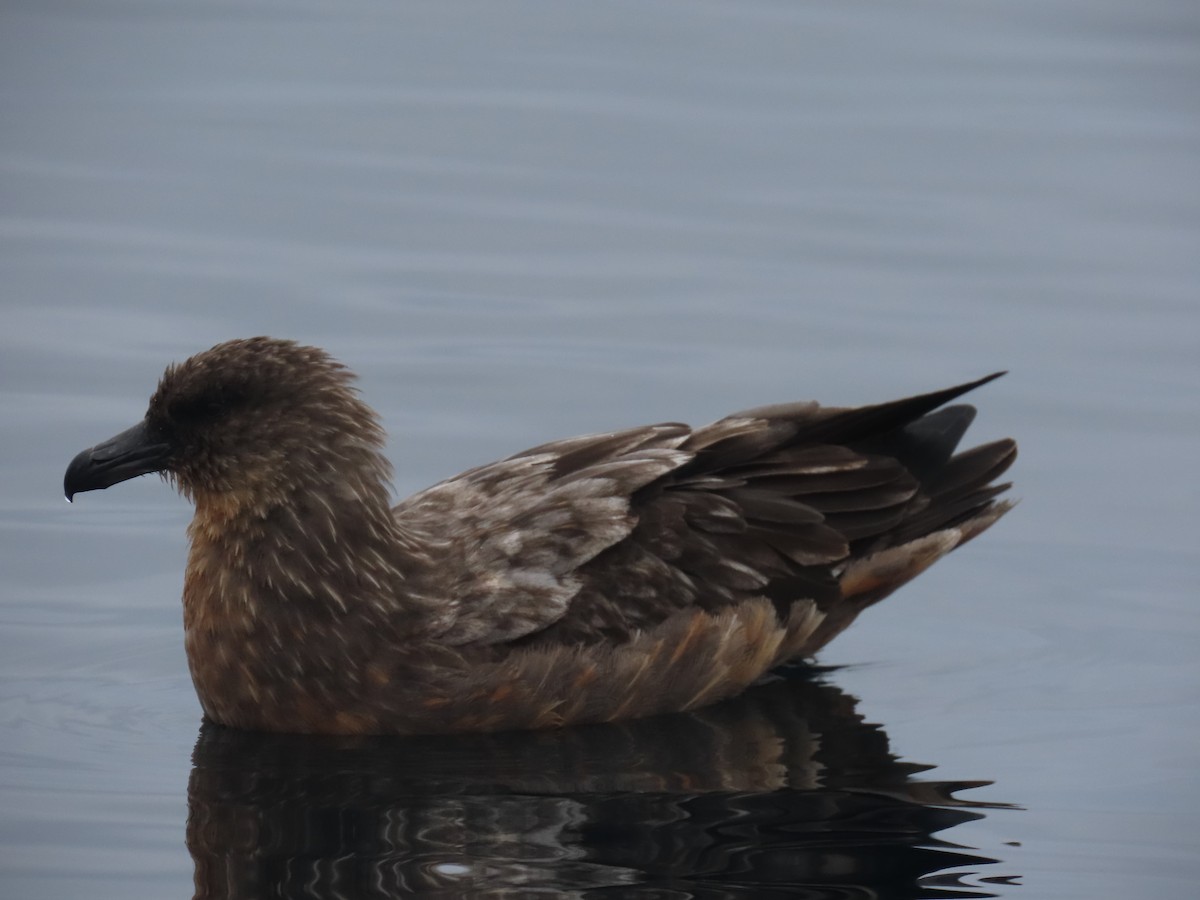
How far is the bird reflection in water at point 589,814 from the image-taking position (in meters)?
7.31

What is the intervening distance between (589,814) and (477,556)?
127 centimetres

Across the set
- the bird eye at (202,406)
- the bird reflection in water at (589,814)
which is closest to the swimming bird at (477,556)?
the bird eye at (202,406)

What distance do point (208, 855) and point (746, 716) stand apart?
7.62ft

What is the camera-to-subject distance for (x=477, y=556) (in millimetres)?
8727

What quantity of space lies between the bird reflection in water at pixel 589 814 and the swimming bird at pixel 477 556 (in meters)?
0.18

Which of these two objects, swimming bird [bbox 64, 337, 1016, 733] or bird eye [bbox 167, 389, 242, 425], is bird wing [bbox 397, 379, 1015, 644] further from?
bird eye [bbox 167, 389, 242, 425]

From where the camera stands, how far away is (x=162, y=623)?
31.7ft

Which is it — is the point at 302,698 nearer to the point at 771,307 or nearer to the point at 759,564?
the point at 759,564

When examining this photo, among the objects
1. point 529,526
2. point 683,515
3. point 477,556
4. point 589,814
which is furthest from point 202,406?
point 589,814

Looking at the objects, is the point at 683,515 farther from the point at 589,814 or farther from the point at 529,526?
the point at 589,814

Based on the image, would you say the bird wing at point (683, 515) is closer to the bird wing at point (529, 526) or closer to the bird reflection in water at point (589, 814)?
the bird wing at point (529, 526)

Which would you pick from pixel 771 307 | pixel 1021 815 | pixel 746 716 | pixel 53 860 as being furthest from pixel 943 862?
pixel 771 307

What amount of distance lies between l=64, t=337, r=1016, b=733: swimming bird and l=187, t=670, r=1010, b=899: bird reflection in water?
0.18 m

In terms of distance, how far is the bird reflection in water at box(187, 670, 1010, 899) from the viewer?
7.31 m
